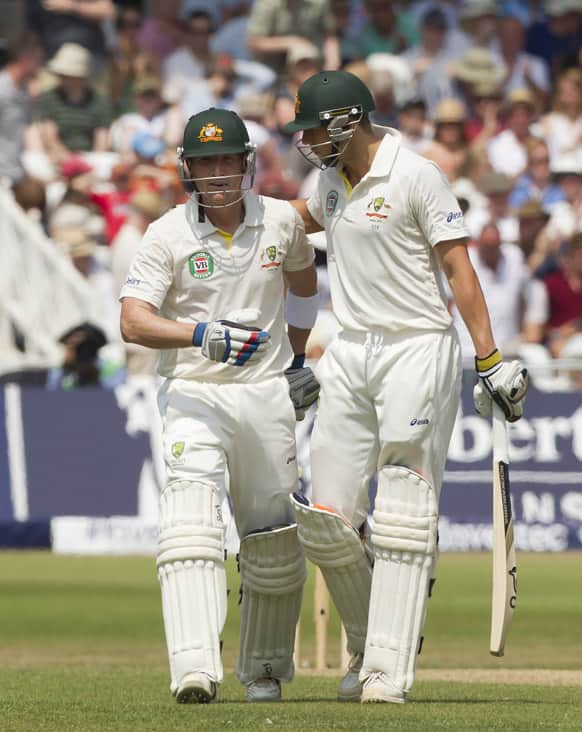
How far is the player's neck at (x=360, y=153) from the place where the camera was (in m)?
6.57

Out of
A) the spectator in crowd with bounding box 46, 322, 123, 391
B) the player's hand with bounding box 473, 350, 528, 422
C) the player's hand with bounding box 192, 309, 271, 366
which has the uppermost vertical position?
the player's hand with bounding box 192, 309, 271, 366

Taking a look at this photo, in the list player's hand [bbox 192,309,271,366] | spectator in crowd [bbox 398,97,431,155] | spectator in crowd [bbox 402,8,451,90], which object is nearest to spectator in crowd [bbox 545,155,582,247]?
spectator in crowd [bbox 398,97,431,155]

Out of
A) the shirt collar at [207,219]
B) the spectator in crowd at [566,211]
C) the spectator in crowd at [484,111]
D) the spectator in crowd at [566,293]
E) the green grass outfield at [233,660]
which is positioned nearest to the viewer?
the green grass outfield at [233,660]

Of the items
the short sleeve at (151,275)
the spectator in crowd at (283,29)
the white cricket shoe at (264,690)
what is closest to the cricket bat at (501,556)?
the white cricket shoe at (264,690)

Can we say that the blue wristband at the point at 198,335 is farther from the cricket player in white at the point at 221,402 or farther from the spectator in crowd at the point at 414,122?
the spectator in crowd at the point at 414,122

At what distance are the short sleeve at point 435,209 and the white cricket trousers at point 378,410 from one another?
363 mm

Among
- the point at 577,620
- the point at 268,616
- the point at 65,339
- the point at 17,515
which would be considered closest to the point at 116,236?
the point at 65,339

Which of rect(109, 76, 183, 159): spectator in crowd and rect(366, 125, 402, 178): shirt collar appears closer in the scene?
rect(366, 125, 402, 178): shirt collar

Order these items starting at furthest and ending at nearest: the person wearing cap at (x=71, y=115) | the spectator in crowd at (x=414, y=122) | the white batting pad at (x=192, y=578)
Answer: the person wearing cap at (x=71, y=115) < the spectator in crowd at (x=414, y=122) < the white batting pad at (x=192, y=578)

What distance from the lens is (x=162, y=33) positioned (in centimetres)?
1898

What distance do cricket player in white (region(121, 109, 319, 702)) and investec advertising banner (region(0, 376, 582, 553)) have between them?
20.9ft

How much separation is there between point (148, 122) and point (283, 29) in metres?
1.86

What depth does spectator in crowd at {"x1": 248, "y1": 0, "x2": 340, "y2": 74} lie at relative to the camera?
60.4ft

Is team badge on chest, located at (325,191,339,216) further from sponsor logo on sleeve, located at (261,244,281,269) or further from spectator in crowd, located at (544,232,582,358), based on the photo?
spectator in crowd, located at (544,232,582,358)
